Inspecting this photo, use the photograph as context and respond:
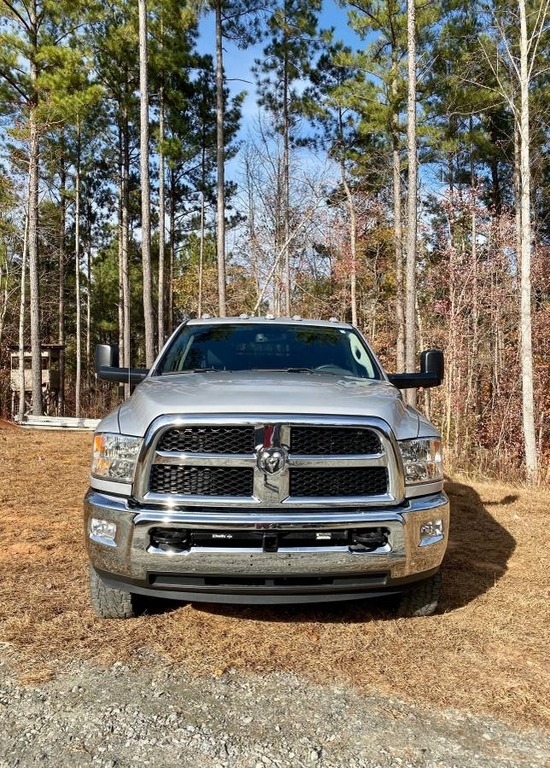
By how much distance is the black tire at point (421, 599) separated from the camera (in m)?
3.42

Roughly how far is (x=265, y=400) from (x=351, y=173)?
872 inches

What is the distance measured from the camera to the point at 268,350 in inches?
179

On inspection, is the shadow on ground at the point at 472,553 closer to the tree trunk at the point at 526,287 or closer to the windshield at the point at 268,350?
the windshield at the point at 268,350

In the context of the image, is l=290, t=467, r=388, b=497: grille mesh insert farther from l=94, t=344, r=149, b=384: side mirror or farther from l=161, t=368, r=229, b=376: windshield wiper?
l=94, t=344, r=149, b=384: side mirror

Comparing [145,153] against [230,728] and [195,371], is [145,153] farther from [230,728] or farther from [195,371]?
[230,728]

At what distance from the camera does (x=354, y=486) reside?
2994 mm

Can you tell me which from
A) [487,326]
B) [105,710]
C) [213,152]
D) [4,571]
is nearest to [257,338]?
[4,571]

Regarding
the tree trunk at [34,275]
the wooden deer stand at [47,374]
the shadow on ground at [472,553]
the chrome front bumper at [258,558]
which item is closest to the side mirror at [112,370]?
the chrome front bumper at [258,558]

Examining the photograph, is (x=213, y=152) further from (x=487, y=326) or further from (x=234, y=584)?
(x=234, y=584)

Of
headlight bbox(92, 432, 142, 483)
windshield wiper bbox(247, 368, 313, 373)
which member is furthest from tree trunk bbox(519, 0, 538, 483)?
headlight bbox(92, 432, 142, 483)

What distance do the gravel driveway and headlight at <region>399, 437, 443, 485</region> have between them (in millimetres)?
1079

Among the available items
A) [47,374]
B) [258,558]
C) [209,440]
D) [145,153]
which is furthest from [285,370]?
[47,374]

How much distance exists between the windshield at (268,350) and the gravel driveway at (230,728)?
2.18m

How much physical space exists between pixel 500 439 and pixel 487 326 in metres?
3.78
